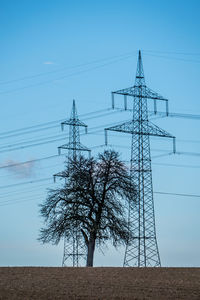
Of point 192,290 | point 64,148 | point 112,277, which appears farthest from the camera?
point 64,148

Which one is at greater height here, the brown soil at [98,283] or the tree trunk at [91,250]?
the tree trunk at [91,250]

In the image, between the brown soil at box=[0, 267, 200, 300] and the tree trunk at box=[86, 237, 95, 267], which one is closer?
the brown soil at box=[0, 267, 200, 300]

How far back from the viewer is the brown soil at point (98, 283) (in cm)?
3188

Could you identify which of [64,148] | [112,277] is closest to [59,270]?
[112,277]

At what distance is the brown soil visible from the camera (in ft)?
105

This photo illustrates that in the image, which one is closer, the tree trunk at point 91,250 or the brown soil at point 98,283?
the brown soil at point 98,283

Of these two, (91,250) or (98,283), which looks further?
(91,250)

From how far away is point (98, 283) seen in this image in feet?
114

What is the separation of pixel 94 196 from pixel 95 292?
1702 cm

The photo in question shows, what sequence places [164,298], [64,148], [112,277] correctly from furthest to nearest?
[64,148] < [112,277] < [164,298]

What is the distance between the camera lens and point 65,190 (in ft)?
162

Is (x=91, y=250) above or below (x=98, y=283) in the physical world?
above

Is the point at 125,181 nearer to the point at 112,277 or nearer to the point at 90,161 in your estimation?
the point at 90,161

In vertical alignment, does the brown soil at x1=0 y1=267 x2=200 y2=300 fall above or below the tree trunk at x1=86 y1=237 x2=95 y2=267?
below
